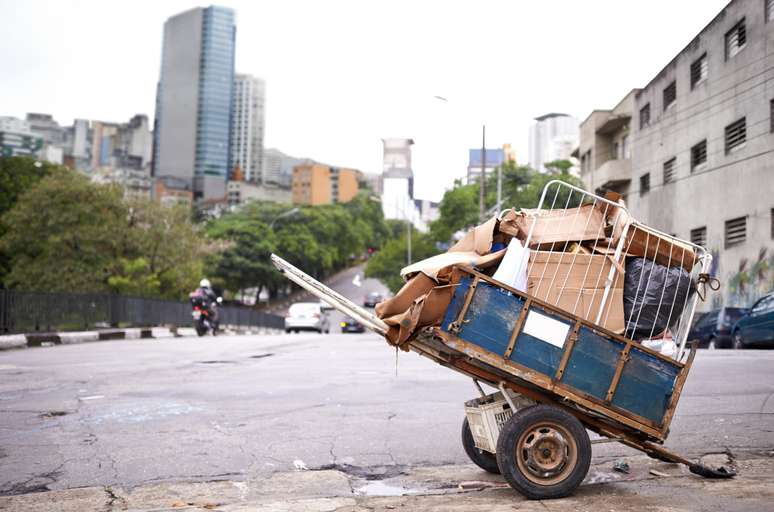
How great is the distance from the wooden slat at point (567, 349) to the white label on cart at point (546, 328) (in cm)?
3

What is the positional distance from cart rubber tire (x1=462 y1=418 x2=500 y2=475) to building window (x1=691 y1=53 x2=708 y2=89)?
2866 cm

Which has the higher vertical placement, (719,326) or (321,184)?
(321,184)

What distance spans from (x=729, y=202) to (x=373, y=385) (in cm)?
2219

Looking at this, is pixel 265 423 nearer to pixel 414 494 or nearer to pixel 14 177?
pixel 414 494

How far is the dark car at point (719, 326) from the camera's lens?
2280 cm

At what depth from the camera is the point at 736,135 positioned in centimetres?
2803

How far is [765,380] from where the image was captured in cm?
1080

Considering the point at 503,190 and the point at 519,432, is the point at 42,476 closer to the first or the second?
the point at 519,432

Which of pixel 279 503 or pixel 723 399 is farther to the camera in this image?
pixel 723 399

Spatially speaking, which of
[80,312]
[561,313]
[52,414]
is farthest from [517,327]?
[80,312]

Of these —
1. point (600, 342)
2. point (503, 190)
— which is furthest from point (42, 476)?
point (503, 190)

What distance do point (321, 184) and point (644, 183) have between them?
493 feet

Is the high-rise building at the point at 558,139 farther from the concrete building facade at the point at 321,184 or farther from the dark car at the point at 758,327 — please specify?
the dark car at the point at 758,327

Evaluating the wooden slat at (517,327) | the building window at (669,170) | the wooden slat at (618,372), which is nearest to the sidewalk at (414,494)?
the wooden slat at (618,372)
